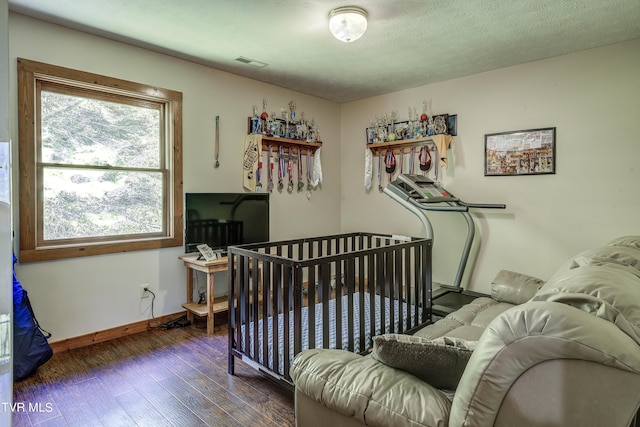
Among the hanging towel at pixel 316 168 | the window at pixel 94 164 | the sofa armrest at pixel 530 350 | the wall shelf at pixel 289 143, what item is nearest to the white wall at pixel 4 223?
the window at pixel 94 164

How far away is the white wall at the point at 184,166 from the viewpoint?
2.84 meters

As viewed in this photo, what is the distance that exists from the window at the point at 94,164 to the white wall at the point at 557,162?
2.85 metres

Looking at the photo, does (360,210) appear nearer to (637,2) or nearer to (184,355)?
(184,355)

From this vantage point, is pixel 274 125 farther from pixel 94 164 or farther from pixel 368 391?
pixel 368 391

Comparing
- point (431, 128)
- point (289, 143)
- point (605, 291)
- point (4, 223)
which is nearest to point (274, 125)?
point (289, 143)

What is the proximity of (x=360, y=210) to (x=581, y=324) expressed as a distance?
4.35 metres

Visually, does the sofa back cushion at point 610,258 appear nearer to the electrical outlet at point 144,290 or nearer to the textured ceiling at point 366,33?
the textured ceiling at point 366,33

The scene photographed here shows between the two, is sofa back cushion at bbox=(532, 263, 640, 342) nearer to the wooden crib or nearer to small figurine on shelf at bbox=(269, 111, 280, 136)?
the wooden crib

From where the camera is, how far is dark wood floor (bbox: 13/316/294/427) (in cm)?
208

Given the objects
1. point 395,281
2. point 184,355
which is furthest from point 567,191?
point 184,355

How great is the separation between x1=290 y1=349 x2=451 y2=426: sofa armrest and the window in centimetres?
257

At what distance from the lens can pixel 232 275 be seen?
8.30 ft

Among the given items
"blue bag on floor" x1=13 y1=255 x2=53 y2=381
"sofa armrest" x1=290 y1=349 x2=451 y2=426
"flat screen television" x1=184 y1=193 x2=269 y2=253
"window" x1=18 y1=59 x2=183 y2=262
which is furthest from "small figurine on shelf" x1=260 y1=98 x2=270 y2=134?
"sofa armrest" x1=290 y1=349 x2=451 y2=426

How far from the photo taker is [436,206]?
3.64m
